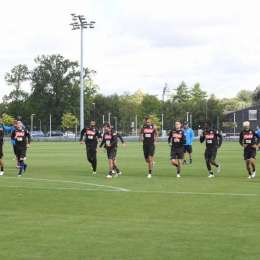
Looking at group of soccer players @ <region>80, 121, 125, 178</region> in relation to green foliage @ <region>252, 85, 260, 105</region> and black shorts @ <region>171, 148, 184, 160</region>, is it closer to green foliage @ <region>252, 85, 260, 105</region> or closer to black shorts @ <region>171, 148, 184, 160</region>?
black shorts @ <region>171, 148, 184, 160</region>

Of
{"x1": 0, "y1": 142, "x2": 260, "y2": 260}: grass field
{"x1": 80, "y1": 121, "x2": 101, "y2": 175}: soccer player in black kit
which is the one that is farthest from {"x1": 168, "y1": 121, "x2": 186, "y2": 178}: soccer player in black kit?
{"x1": 80, "y1": 121, "x2": 101, "y2": 175}: soccer player in black kit

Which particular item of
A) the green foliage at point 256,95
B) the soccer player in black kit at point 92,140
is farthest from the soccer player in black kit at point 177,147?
the green foliage at point 256,95

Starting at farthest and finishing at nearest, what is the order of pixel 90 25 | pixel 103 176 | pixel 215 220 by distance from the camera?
pixel 90 25, pixel 103 176, pixel 215 220

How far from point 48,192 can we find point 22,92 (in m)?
138

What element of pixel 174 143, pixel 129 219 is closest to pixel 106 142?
pixel 174 143

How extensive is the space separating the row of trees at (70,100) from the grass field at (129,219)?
11257 centimetres

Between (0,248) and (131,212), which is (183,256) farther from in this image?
(131,212)

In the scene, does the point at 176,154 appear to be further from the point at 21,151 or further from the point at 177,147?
the point at 21,151

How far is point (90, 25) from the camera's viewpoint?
77.9 metres

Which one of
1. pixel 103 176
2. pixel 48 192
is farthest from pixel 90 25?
pixel 48 192

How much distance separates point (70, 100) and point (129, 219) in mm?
129226

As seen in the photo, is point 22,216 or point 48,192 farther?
point 48,192

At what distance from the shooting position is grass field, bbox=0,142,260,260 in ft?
28.2

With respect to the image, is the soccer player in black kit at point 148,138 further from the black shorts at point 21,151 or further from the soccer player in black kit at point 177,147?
the black shorts at point 21,151
